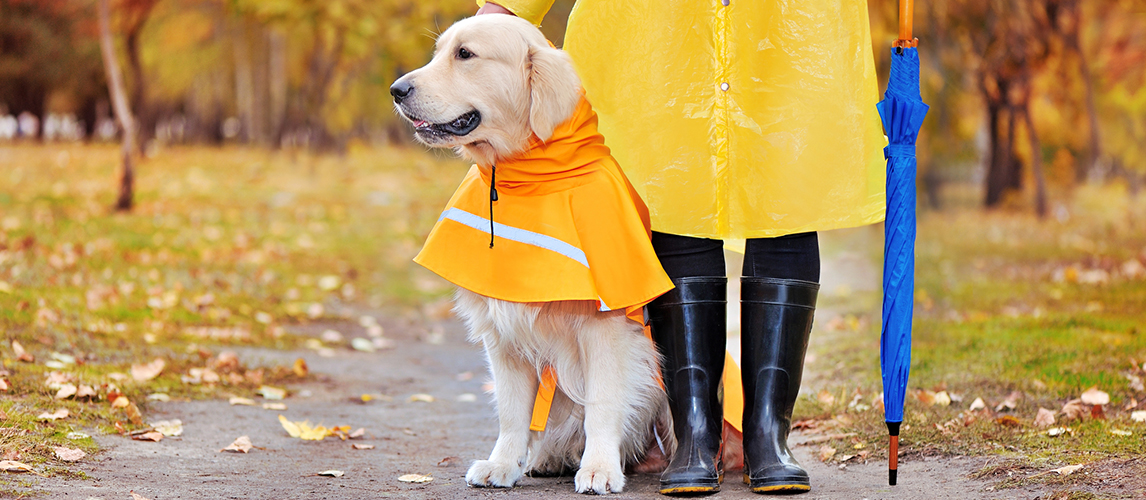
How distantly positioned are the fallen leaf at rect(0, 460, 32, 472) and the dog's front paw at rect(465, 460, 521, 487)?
47.8 inches

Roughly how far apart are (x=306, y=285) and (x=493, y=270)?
18.4 ft

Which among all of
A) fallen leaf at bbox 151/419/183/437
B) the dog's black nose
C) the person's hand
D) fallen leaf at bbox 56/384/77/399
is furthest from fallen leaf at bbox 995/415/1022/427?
fallen leaf at bbox 56/384/77/399

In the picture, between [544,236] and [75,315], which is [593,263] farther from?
[75,315]

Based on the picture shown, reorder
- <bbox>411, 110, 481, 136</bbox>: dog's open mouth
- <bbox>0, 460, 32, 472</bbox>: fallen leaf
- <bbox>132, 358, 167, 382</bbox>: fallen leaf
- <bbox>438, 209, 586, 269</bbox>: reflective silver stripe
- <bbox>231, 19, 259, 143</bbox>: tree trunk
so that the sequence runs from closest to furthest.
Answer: <bbox>0, 460, 32, 472</bbox>: fallen leaf → <bbox>438, 209, 586, 269</bbox>: reflective silver stripe → <bbox>411, 110, 481, 136</bbox>: dog's open mouth → <bbox>132, 358, 167, 382</bbox>: fallen leaf → <bbox>231, 19, 259, 143</bbox>: tree trunk

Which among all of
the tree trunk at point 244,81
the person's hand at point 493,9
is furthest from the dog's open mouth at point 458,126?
the tree trunk at point 244,81

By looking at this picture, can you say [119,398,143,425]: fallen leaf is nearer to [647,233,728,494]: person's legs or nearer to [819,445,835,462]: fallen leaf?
[647,233,728,494]: person's legs

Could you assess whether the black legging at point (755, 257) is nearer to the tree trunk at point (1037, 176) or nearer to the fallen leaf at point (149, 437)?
the fallen leaf at point (149, 437)

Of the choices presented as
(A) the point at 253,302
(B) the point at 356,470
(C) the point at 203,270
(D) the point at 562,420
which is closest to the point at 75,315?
(A) the point at 253,302

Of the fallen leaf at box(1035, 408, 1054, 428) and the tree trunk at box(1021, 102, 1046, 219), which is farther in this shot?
the tree trunk at box(1021, 102, 1046, 219)

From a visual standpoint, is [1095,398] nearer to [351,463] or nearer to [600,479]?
[600,479]

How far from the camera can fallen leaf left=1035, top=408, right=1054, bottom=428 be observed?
10.7 ft

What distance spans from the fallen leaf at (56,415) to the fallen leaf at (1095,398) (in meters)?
3.61

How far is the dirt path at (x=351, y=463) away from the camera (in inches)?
106

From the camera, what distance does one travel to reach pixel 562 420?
3.06m
